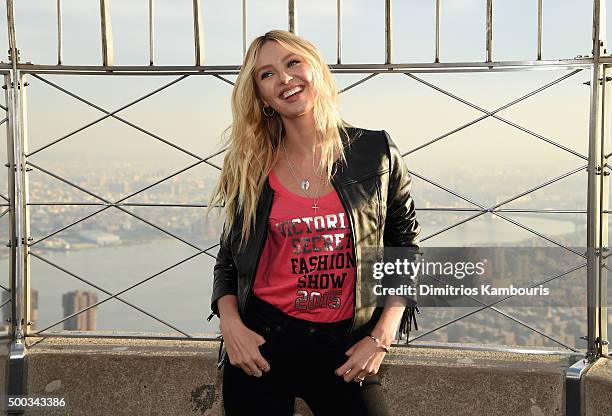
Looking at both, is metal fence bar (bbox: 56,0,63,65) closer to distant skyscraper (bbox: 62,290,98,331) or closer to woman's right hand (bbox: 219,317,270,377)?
distant skyscraper (bbox: 62,290,98,331)

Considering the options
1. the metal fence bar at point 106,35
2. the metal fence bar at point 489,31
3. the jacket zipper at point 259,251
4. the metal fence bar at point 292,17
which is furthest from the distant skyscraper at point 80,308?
the metal fence bar at point 489,31

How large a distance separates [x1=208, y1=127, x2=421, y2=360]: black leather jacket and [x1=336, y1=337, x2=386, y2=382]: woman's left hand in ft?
0.09

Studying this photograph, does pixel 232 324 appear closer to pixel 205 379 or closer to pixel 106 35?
pixel 205 379

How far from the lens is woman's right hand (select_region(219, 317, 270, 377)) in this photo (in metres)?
Answer: 1.65

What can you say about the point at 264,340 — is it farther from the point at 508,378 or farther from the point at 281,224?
the point at 508,378

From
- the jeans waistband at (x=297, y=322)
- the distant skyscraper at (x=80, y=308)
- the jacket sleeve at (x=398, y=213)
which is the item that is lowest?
the distant skyscraper at (x=80, y=308)

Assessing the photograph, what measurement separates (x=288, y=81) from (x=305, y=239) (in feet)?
1.22

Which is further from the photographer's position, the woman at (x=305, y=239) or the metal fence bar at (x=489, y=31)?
the metal fence bar at (x=489, y=31)

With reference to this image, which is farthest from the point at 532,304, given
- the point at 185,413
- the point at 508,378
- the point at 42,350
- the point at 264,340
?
the point at 42,350

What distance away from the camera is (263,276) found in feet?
5.61

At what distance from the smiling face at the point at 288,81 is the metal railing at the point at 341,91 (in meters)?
1.06

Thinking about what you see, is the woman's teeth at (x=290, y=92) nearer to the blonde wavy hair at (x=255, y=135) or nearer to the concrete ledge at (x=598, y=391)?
the blonde wavy hair at (x=255, y=135)

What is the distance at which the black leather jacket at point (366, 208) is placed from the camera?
1.65 m

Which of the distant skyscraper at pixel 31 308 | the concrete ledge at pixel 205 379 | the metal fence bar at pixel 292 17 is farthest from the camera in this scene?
the distant skyscraper at pixel 31 308
